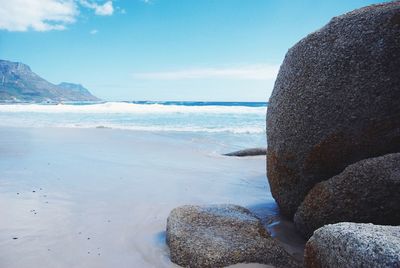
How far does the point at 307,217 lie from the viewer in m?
3.40

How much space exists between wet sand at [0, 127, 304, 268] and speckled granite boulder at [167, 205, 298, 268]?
0.21 meters

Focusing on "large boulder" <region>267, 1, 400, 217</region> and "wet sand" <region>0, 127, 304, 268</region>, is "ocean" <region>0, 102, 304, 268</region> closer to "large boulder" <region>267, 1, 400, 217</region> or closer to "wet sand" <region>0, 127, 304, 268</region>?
"wet sand" <region>0, 127, 304, 268</region>

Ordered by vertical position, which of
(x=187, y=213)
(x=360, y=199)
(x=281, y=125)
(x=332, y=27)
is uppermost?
(x=332, y=27)

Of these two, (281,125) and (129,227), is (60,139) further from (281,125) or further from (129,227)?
(281,125)

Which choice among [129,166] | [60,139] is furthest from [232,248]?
[60,139]

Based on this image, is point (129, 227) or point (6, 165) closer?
point (129, 227)

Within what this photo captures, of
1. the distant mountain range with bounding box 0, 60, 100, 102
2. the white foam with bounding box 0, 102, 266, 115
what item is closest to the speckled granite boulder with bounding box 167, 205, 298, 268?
the white foam with bounding box 0, 102, 266, 115

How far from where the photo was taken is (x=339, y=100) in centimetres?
328

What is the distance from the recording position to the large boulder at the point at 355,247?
1.71 m

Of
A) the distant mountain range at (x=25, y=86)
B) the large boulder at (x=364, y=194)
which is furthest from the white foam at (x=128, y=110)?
the distant mountain range at (x=25, y=86)

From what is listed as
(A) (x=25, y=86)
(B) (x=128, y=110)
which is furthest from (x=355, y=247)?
(A) (x=25, y=86)

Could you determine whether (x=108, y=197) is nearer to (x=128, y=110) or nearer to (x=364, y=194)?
(x=364, y=194)

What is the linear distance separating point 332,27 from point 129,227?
3.05m

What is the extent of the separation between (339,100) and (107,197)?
3.29 meters
